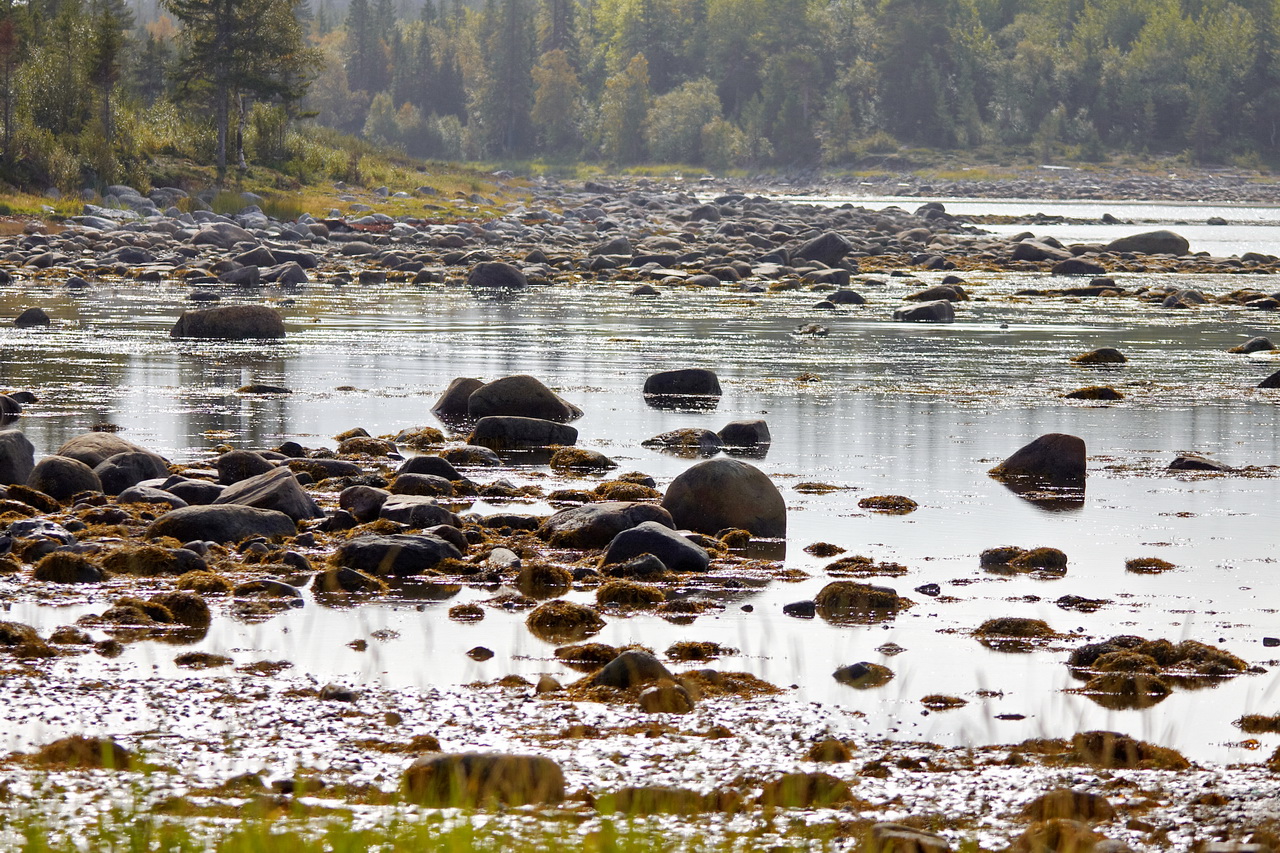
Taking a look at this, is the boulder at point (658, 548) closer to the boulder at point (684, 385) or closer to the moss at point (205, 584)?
the moss at point (205, 584)

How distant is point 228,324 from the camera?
71.1 feet

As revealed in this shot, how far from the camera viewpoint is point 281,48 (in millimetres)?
52875

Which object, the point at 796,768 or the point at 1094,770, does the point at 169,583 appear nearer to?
the point at 796,768

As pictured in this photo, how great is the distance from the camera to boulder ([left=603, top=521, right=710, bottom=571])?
864 cm

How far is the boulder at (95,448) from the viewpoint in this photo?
1084 cm

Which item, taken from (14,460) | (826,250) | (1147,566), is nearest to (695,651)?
(1147,566)

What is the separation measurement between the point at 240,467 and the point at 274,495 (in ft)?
3.95

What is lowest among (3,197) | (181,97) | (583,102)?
(3,197)

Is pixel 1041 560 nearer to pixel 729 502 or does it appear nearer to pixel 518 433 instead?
pixel 729 502

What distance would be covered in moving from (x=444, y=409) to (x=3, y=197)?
104ft

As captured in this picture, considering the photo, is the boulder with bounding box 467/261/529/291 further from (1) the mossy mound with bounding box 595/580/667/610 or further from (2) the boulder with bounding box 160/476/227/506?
(1) the mossy mound with bounding box 595/580/667/610

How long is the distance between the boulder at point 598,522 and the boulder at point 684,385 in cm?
712

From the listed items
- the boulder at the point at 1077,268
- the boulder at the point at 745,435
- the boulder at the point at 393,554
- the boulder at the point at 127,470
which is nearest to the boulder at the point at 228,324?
the boulder at the point at 745,435

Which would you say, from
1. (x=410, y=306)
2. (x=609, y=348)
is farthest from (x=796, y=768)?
(x=410, y=306)
